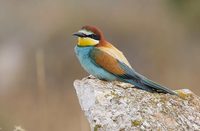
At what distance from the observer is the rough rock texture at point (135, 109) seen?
4.35m

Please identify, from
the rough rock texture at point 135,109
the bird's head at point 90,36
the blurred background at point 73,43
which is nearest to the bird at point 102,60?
the bird's head at point 90,36

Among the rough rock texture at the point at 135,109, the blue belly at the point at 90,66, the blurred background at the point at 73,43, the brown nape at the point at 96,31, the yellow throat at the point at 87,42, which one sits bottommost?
the blurred background at the point at 73,43

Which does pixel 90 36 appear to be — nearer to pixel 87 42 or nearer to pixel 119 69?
pixel 87 42

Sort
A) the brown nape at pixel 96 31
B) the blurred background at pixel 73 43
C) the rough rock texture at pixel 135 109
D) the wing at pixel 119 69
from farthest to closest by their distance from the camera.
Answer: the blurred background at pixel 73 43, the brown nape at pixel 96 31, the wing at pixel 119 69, the rough rock texture at pixel 135 109

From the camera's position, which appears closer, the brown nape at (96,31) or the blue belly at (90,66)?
the blue belly at (90,66)

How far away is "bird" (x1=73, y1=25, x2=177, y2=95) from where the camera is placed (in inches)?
199

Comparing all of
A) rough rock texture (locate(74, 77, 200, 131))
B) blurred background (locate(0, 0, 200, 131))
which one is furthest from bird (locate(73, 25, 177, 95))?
blurred background (locate(0, 0, 200, 131))

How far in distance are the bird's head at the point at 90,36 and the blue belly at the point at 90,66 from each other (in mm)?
35

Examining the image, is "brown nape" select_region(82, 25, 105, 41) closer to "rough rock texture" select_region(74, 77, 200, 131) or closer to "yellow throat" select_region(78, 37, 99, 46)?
"yellow throat" select_region(78, 37, 99, 46)

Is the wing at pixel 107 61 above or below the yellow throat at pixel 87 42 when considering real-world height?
below

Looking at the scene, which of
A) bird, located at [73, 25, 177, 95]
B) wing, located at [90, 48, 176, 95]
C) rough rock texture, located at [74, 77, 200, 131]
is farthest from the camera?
bird, located at [73, 25, 177, 95]

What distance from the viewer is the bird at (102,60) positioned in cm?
506

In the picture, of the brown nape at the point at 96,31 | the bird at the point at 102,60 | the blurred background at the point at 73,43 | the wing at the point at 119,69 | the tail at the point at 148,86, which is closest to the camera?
the tail at the point at 148,86

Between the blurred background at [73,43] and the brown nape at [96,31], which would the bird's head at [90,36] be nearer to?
the brown nape at [96,31]
